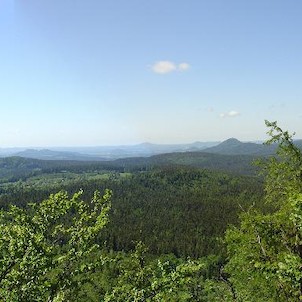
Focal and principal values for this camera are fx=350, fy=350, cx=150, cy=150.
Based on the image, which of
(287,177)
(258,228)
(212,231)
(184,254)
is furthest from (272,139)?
(212,231)

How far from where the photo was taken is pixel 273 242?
80.5 ft

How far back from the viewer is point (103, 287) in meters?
93.8

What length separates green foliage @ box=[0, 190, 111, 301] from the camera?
1373 cm

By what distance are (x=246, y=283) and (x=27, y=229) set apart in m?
21.8

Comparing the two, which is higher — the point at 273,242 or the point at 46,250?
the point at 46,250

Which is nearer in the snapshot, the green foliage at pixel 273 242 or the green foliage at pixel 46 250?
the green foliage at pixel 46 250

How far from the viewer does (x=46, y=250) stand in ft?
47.4

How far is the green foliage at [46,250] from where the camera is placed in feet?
45.1

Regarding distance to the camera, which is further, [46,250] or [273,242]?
[273,242]

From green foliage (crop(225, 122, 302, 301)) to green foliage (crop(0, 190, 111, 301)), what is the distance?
7.78 meters

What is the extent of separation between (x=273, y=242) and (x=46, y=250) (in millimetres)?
16541

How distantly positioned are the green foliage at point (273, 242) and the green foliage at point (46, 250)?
25.5 feet

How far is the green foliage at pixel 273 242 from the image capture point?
1602 centimetres

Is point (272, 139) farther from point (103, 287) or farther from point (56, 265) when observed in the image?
point (103, 287)
